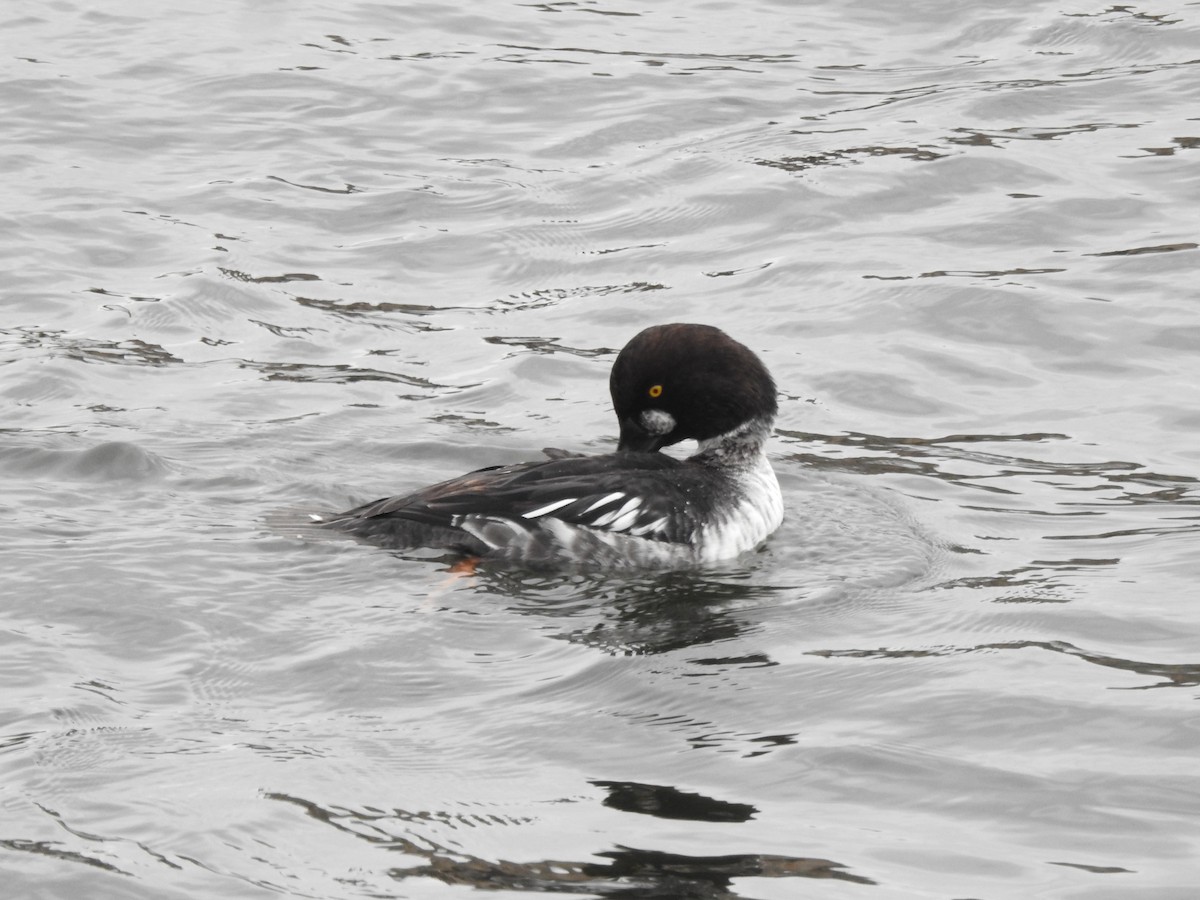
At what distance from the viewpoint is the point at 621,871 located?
561 centimetres

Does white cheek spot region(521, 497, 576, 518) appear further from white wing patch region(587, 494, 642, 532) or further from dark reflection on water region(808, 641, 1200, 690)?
dark reflection on water region(808, 641, 1200, 690)

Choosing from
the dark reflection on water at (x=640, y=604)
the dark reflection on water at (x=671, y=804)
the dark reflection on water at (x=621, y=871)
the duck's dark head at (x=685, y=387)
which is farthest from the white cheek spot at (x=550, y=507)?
the dark reflection on water at (x=621, y=871)

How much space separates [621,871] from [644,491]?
10.3ft

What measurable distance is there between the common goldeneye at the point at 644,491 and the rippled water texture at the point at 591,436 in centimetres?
21

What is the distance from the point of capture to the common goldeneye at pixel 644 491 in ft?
27.5

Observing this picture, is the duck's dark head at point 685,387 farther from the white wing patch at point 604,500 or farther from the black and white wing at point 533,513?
the white wing patch at point 604,500

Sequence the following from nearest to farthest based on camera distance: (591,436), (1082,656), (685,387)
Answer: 1. (1082,656)
2. (685,387)
3. (591,436)

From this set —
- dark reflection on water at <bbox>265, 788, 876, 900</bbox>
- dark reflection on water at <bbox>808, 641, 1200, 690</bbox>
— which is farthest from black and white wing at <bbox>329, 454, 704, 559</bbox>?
dark reflection on water at <bbox>265, 788, 876, 900</bbox>

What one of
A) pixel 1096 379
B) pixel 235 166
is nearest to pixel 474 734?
pixel 1096 379

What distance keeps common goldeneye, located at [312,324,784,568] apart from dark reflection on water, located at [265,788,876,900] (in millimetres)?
2671

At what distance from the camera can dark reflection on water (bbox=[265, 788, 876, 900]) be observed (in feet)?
18.1

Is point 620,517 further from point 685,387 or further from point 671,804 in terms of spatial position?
point 671,804

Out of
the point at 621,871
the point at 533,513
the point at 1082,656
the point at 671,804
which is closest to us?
the point at 621,871

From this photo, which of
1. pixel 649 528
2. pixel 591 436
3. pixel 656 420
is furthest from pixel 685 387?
pixel 591 436
